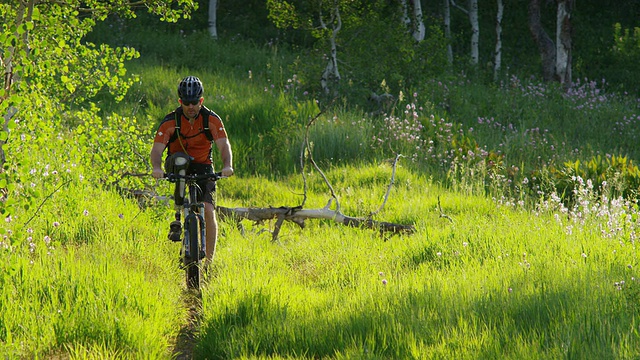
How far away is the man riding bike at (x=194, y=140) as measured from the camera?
6.07 meters

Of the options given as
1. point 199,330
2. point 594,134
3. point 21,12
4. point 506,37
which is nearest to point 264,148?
point 21,12

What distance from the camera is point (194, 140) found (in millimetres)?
6395

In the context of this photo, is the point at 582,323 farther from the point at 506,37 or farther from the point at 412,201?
the point at 506,37

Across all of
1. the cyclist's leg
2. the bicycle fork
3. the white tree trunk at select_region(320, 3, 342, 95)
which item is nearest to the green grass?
the cyclist's leg

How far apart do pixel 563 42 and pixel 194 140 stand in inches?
664

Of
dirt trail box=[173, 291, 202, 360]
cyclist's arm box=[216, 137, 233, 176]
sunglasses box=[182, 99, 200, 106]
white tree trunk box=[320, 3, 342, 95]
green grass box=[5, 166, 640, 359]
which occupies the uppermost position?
white tree trunk box=[320, 3, 342, 95]

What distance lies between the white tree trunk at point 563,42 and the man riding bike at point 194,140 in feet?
53.9

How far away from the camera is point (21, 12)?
6.45 m

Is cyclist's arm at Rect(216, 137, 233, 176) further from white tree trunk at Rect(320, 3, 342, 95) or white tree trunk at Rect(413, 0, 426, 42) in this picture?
white tree trunk at Rect(413, 0, 426, 42)

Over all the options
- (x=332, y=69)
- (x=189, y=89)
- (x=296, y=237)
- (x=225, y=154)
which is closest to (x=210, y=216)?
(x=225, y=154)

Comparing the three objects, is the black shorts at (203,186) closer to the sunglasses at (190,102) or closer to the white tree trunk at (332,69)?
the sunglasses at (190,102)

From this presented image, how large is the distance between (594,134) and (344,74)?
20.3 ft

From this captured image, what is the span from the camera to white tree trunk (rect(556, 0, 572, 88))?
65.3ft

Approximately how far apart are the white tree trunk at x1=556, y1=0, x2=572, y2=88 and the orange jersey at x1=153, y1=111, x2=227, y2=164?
645 inches
